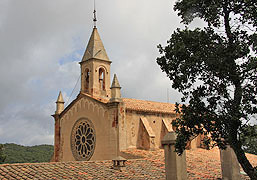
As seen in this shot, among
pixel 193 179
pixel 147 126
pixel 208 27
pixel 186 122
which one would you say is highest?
pixel 208 27

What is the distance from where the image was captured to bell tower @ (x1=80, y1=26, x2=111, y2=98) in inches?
985

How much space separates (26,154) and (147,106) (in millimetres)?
30881

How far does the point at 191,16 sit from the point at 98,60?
16.4 meters

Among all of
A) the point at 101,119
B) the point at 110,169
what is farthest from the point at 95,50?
the point at 110,169

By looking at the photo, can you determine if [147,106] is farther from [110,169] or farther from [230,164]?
[230,164]

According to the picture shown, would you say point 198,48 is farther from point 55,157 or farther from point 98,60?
point 55,157

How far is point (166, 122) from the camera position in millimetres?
25734

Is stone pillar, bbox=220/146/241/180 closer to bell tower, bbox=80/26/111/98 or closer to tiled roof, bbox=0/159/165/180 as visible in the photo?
tiled roof, bbox=0/159/165/180

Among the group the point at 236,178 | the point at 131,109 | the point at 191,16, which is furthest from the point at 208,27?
the point at 131,109

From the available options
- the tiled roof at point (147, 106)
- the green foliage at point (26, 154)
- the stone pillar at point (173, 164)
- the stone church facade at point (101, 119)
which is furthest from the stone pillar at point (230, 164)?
the green foliage at point (26, 154)

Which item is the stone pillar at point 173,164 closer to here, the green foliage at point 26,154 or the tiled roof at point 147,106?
the tiled roof at point 147,106

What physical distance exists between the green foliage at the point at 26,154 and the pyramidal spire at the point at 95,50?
2419 centimetres

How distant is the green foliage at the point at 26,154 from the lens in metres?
43.9

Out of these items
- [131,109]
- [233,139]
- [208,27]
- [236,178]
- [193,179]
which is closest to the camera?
[233,139]
